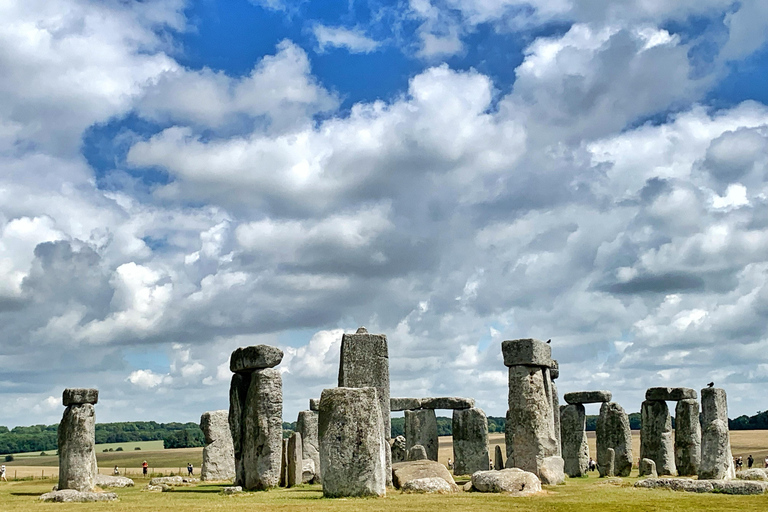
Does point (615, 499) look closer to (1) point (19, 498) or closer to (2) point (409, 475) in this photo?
(2) point (409, 475)

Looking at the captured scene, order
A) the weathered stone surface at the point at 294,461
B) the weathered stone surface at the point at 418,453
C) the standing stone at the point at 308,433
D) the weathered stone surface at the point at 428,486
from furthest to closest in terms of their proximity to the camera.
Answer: the weathered stone surface at the point at 418,453, the standing stone at the point at 308,433, the weathered stone surface at the point at 294,461, the weathered stone surface at the point at 428,486

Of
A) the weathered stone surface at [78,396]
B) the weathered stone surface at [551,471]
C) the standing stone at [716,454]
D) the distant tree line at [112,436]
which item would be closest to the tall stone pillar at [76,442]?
the weathered stone surface at [78,396]

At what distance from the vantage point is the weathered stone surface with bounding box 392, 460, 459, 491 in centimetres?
2025

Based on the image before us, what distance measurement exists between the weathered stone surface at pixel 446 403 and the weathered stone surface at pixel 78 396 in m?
18.2

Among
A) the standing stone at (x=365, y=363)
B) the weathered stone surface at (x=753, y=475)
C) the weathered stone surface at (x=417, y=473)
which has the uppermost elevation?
the standing stone at (x=365, y=363)

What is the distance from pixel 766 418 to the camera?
8519cm

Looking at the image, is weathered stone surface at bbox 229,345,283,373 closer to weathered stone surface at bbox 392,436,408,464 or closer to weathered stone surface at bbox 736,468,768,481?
weathered stone surface at bbox 736,468,768,481

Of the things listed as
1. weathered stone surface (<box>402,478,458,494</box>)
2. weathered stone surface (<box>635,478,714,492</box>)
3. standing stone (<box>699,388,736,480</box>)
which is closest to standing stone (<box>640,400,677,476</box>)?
standing stone (<box>699,388,736,480</box>)

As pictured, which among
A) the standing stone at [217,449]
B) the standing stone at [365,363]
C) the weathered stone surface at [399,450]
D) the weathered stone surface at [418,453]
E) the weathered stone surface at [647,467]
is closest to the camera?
the standing stone at [365,363]

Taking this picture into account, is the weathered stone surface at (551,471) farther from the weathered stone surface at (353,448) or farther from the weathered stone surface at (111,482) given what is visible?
the weathered stone surface at (111,482)

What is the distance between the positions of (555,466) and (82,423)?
12927 millimetres

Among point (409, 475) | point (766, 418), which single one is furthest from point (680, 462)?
point (766, 418)

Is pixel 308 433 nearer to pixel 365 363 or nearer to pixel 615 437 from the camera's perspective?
pixel 365 363

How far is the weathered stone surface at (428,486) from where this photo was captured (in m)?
19.6
